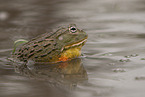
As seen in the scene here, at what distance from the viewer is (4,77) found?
14.0 ft

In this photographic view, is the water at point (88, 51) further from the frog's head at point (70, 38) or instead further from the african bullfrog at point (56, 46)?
the frog's head at point (70, 38)

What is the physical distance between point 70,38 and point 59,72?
28.4 inches

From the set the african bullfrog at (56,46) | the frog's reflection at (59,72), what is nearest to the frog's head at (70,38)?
the african bullfrog at (56,46)

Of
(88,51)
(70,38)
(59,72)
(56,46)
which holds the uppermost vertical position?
(70,38)

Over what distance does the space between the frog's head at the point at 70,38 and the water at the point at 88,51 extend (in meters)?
0.33

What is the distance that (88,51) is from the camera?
538cm

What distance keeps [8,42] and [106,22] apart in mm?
2769

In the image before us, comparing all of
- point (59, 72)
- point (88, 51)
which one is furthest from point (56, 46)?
point (88, 51)

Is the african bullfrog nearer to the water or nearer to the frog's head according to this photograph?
the frog's head

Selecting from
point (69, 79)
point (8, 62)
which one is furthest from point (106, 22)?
point (69, 79)

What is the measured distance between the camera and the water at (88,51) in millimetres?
3597

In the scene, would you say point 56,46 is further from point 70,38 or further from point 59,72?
Result: point 59,72

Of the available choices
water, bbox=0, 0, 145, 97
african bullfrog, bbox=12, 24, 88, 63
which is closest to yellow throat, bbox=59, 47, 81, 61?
african bullfrog, bbox=12, 24, 88, 63

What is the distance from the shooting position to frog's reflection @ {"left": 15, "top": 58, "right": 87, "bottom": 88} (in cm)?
395
